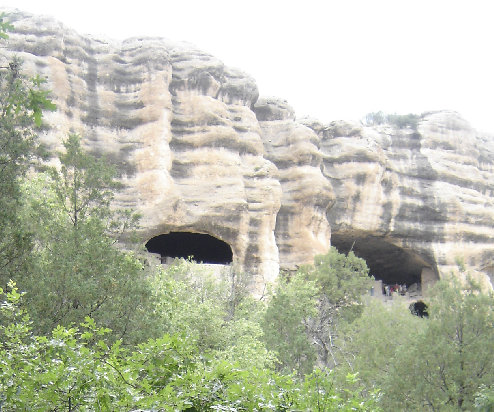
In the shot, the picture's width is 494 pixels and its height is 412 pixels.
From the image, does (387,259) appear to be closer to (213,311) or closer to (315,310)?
(315,310)

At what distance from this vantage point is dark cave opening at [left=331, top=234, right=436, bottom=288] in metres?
31.1

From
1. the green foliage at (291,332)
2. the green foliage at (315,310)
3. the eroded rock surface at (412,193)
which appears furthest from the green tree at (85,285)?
the eroded rock surface at (412,193)

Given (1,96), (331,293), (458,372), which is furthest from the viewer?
(331,293)

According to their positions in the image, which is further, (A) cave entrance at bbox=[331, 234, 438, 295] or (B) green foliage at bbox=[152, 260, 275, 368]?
(A) cave entrance at bbox=[331, 234, 438, 295]

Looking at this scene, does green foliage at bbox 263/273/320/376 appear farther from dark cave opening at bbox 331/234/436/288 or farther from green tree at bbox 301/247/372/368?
dark cave opening at bbox 331/234/436/288

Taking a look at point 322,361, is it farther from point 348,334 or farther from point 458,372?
point 458,372

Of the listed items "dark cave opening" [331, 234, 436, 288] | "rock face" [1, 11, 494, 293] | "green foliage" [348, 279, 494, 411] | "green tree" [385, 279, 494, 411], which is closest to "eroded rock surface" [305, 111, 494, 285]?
"rock face" [1, 11, 494, 293]

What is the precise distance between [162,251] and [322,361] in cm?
1313

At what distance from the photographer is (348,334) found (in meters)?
18.0

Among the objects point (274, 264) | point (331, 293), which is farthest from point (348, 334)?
point (274, 264)

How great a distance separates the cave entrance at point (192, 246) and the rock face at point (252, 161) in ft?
12.1

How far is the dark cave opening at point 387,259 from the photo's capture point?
102ft

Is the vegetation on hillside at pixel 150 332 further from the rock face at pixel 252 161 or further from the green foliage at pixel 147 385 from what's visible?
the rock face at pixel 252 161

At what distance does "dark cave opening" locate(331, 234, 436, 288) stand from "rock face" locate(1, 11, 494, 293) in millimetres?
180
